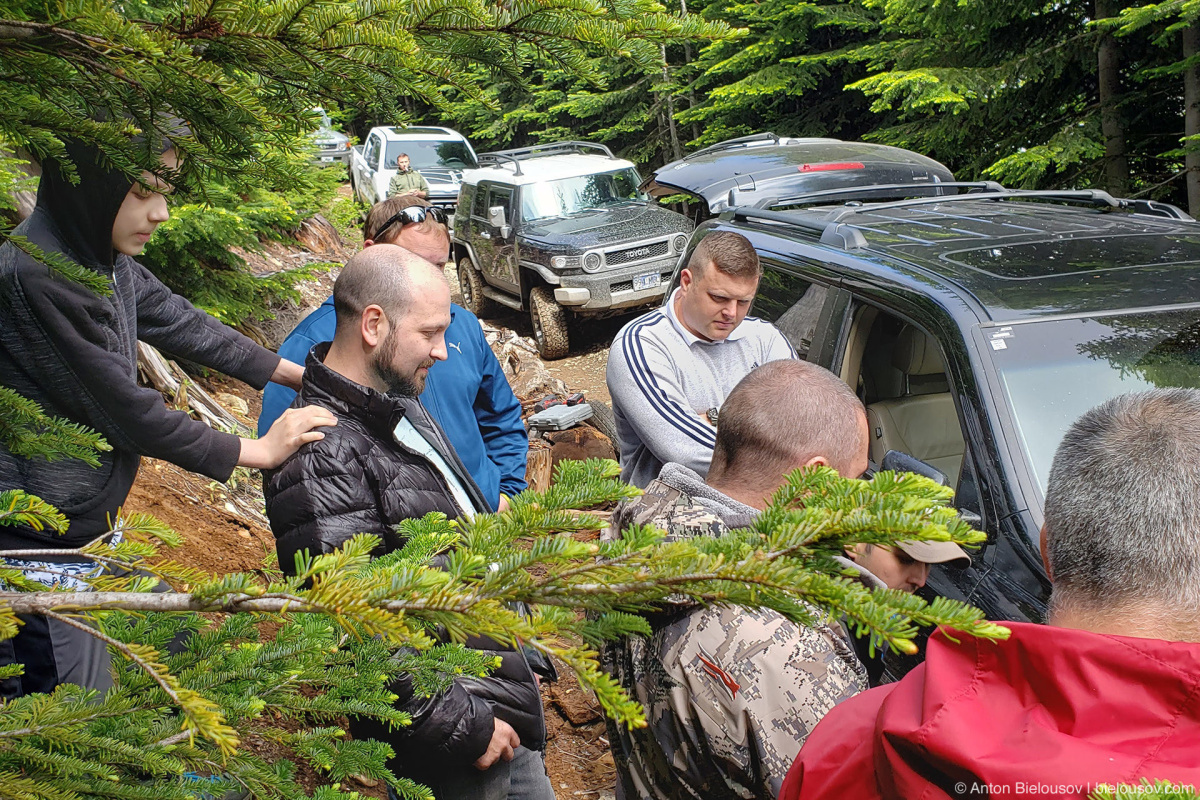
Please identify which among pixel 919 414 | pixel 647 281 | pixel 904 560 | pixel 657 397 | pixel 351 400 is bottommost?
pixel 647 281

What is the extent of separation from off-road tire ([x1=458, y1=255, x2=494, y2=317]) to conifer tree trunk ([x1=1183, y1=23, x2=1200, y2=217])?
8751 millimetres

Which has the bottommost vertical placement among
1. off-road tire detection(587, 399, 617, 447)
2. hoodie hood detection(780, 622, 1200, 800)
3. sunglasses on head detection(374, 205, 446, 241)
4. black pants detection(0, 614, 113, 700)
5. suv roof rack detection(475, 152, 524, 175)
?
off-road tire detection(587, 399, 617, 447)

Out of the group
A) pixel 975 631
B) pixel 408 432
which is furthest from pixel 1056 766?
pixel 408 432

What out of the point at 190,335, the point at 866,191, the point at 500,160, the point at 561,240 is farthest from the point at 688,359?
the point at 500,160

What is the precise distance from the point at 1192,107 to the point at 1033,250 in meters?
6.36

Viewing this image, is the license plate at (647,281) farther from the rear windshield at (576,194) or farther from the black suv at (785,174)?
the black suv at (785,174)

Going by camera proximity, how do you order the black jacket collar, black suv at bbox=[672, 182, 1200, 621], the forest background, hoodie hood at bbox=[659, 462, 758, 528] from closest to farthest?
hoodie hood at bbox=[659, 462, 758, 528] < the black jacket collar < black suv at bbox=[672, 182, 1200, 621] < the forest background

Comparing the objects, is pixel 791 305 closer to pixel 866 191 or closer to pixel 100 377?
pixel 866 191

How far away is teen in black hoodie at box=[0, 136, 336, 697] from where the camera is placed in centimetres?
205

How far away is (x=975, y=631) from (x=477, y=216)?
12.4 metres

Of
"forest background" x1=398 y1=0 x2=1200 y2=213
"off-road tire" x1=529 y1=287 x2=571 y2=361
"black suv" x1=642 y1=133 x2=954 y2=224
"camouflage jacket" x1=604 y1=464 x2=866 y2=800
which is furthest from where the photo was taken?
"off-road tire" x1=529 y1=287 x2=571 y2=361

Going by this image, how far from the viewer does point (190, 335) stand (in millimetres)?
2994

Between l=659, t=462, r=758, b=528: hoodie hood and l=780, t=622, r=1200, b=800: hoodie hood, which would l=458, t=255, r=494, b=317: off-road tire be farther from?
l=780, t=622, r=1200, b=800: hoodie hood

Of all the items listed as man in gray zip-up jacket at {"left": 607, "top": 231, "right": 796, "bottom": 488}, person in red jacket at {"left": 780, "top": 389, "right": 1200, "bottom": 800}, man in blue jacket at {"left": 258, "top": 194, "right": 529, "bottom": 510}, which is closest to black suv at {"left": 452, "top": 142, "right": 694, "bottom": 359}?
man in blue jacket at {"left": 258, "top": 194, "right": 529, "bottom": 510}
